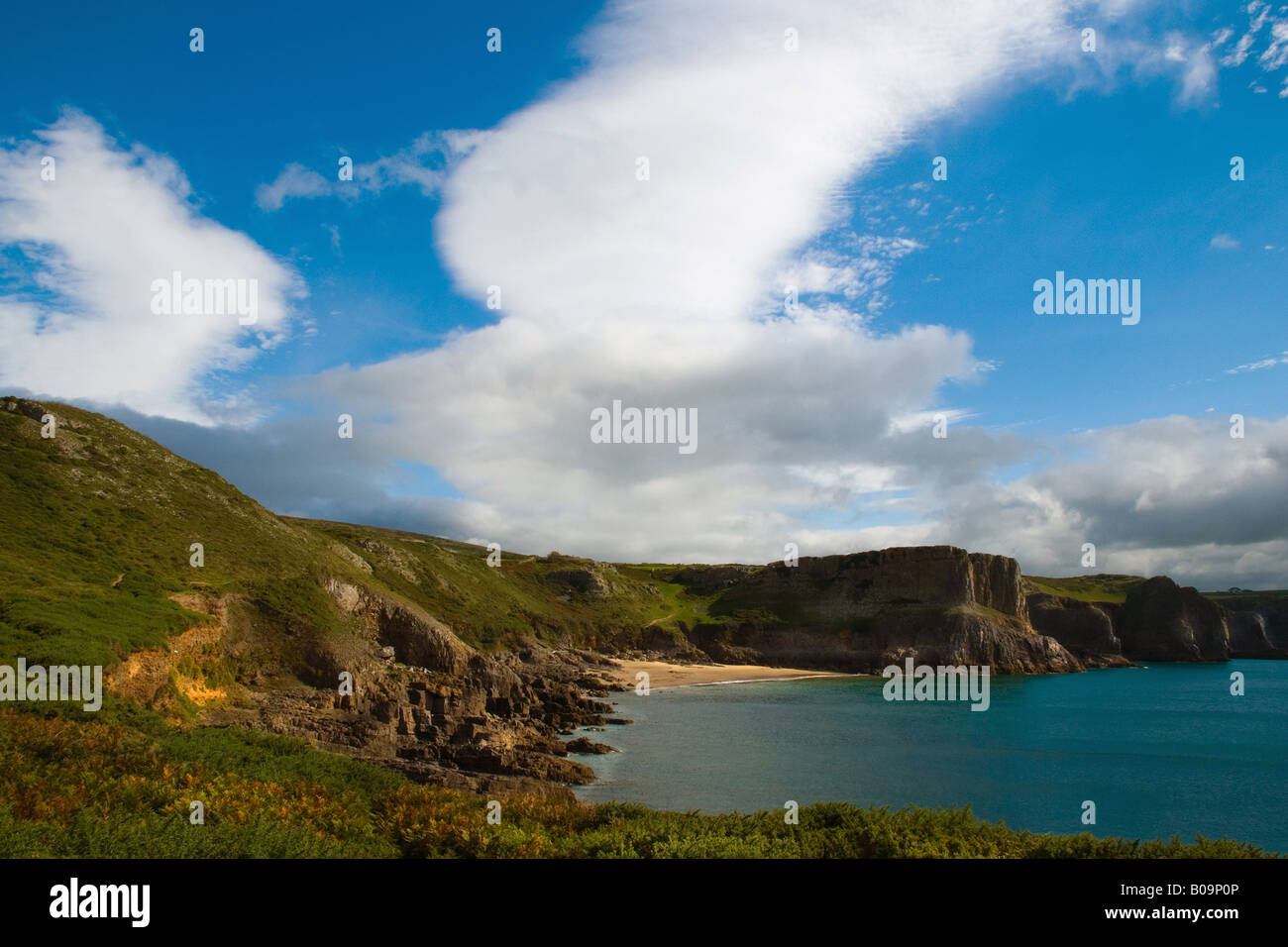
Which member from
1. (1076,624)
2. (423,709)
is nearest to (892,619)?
(1076,624)

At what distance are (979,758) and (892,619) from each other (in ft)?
246

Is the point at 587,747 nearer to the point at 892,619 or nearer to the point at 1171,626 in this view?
the point at 892,619

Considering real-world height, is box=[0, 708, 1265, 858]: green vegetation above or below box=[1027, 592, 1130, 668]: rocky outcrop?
above

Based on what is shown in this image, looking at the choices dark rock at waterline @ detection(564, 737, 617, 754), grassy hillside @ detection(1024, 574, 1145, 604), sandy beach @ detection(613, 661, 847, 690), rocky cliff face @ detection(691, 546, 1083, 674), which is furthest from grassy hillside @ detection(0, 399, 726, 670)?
grassy hillside @ detection(1024, 574, 1145, 604)

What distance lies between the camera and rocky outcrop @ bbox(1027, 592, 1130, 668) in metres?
150

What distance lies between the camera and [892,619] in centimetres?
12125

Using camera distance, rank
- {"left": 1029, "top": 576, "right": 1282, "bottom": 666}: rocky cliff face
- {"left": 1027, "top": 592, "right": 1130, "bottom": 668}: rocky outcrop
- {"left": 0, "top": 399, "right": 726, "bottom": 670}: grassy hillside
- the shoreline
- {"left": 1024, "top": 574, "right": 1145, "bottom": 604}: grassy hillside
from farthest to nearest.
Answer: {"left": 1024, "top": 574, "right": 1145, "bottom": 604}: grassy hillside < {"left": 1029, "top": 576, "right": 1282, "bottom": 666}: rocky cliff face < {"left": 1027, "top": 592, "right": 1130, "bottom": 668}: rocky outcrop < the shoreline < {"left": 0, "top": 399, "right": 726, "bottom": 670}: grassy hillside

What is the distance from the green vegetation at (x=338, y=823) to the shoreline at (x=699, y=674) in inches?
2769

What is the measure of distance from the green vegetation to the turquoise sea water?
53.7 feet

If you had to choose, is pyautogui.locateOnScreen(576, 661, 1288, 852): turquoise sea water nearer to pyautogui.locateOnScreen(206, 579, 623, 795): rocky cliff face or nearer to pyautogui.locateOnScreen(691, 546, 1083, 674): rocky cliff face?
pyautogui.locateOnScreen(206, 579, 623, 795): rocky cliff face
